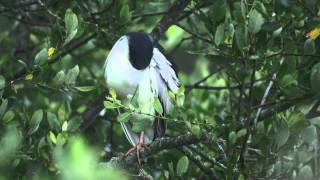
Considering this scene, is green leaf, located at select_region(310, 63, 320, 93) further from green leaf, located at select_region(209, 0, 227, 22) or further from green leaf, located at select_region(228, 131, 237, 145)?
green leaf, located at select_region(209, 0, 227, 22)

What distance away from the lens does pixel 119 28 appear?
3.00 m

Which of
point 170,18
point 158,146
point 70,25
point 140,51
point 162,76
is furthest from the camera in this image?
point 170,18

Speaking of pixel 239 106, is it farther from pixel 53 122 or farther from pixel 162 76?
pixel 53 122

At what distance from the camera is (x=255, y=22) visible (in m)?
2.21

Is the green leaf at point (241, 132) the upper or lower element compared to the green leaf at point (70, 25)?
lower

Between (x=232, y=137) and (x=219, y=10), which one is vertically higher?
(x=219, y=10)

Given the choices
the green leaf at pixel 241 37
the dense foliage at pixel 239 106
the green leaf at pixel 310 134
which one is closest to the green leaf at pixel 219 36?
the dense foliage at pixel 239 106

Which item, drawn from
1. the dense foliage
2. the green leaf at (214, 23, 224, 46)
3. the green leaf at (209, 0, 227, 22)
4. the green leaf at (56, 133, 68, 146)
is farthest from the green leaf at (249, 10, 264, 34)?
the green leaf at (56, 133, 68, 146)

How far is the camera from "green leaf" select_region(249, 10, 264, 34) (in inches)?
86.7

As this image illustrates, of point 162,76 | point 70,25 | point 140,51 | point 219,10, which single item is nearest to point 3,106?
point 70,25

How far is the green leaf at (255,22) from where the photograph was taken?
7.23 feet

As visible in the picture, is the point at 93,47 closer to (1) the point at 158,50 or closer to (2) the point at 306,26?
(1) the point at 158,50

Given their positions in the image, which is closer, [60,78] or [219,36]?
[219,36]

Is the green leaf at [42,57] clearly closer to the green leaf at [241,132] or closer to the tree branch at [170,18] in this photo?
the green leaf at [241,132]
